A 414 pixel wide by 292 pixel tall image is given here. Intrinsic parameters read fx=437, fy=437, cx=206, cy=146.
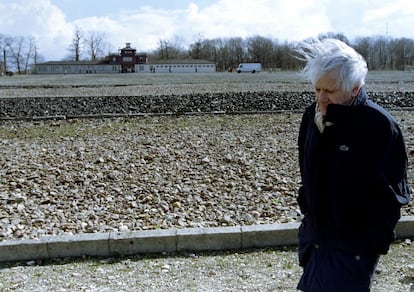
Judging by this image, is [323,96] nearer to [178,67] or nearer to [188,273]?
[188,273]

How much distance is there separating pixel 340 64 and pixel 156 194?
14.6 ft

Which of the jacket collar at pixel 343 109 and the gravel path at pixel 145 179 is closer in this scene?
the jacket collar at pixel 343 109

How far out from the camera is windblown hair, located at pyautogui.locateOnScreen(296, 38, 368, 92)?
6.23 ft

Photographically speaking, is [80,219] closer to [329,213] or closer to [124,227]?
[124,227]

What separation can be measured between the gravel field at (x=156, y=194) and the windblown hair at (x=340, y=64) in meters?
2.14

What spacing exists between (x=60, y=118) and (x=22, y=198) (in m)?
7.72

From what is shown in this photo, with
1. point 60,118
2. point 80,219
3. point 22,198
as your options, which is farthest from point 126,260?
point 60,118

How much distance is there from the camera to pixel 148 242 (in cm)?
426

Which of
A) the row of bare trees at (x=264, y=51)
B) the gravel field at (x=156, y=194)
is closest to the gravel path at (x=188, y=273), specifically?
the gravel field at (x=156, y=194)

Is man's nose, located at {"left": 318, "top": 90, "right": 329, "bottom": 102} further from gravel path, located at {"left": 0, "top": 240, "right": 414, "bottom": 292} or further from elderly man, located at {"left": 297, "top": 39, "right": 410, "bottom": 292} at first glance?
gravel path, located at {"left": 0, "top": 240, "right": 414, "bottom": 292}

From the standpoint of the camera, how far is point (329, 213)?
82.2 inches

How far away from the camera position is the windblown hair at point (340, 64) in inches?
74.7

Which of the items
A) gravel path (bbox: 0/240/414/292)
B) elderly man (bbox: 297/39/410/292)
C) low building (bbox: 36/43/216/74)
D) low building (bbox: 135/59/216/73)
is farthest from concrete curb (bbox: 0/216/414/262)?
low building (bbox: 135/59/216/73)

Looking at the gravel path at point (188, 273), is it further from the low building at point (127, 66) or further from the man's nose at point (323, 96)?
the low building at point (127, 66)
